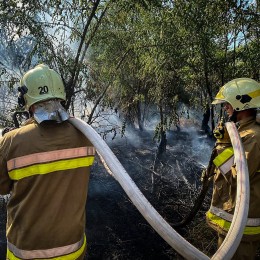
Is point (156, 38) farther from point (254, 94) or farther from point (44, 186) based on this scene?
point (44, 186)

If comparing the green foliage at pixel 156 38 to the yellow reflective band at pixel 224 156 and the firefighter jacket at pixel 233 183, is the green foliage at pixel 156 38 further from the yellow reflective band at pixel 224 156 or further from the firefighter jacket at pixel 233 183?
the yellow reflective band at pixel 224 156

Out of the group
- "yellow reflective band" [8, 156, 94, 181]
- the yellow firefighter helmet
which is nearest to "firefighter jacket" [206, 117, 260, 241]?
the yellow firefighter helmet

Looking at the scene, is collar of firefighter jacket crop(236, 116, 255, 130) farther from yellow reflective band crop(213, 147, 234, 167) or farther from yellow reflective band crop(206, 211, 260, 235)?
yellow reflective band crop(206, 211, 260, 235)

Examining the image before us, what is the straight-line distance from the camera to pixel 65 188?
2.00 meters

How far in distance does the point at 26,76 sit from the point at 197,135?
→ 13.8m

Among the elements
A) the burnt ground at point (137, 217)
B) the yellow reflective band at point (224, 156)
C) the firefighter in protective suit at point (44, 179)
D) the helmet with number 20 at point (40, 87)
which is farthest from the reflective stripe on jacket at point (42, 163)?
the burnt ground at point (137, 217)

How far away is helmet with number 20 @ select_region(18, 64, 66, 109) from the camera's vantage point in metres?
2.12

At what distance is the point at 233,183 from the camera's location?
264 centimetres

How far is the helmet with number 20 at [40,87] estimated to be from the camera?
2.12m

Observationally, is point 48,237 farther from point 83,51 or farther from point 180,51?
point 180,51

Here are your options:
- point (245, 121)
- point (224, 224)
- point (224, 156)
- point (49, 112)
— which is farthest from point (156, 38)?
point (49, 112)

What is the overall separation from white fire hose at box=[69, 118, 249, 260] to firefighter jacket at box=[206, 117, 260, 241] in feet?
0.67

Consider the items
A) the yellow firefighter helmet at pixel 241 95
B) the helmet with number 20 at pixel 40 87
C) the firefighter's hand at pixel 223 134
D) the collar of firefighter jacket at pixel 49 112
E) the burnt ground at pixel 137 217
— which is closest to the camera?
the collar of firefighter jacket at pixel 49 112

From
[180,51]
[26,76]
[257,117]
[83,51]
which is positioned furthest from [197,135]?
[26,76]
